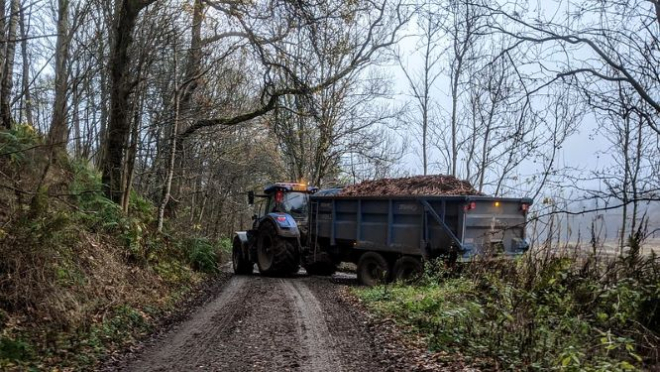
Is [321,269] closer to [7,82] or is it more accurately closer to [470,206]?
[470,206]

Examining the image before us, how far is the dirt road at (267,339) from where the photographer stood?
6207 mm

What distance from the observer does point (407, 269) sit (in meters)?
12.0

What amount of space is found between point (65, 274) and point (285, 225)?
25.7 feet

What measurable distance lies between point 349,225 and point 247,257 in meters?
4.58

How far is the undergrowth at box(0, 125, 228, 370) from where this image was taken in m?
6.52

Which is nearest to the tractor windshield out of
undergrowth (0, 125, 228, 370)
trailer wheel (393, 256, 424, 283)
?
undergrowth (0, 125, 228, 370)

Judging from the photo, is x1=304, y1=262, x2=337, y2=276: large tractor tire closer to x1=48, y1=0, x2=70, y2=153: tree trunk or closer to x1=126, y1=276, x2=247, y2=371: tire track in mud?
x1=126, y1=276, x2=247, y2=371: tire track in mud

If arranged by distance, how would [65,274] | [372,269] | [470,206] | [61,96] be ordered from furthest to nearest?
[372,269] < [61,96] < [470,206] < [65,274]

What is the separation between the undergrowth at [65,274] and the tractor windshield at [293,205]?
4546 millimetres

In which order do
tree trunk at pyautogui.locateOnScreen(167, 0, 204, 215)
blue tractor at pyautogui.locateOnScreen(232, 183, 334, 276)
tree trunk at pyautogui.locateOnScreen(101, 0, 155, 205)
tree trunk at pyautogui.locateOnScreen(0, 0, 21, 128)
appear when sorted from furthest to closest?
tree trunk at pyautogui.locateOnScreen(167, 0, 204, 215) < blue tractor at pyautogui.locateOnScreen(232, 183, 334, 276) < tree trunk at pyautogui.locateOnScreen(101, 0, 155, 205) < tree trunk at pyautogui.locateOnScreen(0, 0, 21, 128)

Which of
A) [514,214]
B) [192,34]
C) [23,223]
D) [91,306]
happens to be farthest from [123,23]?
[514,214]

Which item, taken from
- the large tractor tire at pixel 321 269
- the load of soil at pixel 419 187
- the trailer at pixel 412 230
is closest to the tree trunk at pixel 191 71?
the trailer at pixel 412 230

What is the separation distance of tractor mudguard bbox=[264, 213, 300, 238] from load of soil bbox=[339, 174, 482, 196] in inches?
91.4

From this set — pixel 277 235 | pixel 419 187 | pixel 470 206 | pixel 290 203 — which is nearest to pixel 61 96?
pixel 277 235
